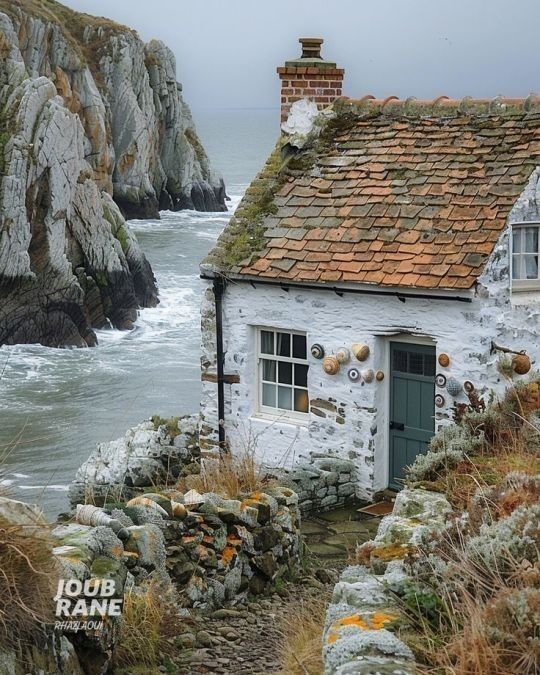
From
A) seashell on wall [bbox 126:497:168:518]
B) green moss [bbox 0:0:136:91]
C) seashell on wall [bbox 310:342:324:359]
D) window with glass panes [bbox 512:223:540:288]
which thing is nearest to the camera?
A: seashell on wall [bbox 126:497:168:518]

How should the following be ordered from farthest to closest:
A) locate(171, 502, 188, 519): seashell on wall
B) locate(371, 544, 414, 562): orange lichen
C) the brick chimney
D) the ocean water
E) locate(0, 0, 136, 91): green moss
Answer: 1. locate(0, 0, 136, 91): green moss
2. the ocean water
3. the brick chimney
4. locate(171, 502, 188, 519): seashell on wall
5. locate(371, 544, 414, 562): orange lichen

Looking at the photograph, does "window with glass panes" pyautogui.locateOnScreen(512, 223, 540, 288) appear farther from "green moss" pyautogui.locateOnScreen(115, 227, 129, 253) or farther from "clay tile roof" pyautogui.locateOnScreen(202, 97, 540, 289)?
"green moss" pyautogui.locateOnScreen(115, 227, 129, 253)

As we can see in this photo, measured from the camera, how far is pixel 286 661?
5512 mm

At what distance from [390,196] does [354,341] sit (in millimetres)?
2083

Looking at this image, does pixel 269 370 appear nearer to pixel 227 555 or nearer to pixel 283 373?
pixel 283 373

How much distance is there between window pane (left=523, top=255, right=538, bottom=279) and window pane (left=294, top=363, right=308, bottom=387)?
Answer: 3.18m

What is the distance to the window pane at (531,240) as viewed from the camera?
12.8 metres

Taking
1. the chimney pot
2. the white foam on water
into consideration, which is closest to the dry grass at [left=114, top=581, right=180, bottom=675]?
the chimney pot

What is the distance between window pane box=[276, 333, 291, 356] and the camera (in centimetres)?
1375

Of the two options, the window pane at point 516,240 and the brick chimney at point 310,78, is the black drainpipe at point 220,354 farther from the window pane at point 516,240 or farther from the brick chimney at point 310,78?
the window pane at point 516,240

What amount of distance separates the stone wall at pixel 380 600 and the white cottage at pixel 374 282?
536cm

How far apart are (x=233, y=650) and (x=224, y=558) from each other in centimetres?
136

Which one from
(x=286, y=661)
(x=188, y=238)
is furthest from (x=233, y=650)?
(x=188, y=238)

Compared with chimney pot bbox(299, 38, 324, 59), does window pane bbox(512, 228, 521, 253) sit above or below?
below
